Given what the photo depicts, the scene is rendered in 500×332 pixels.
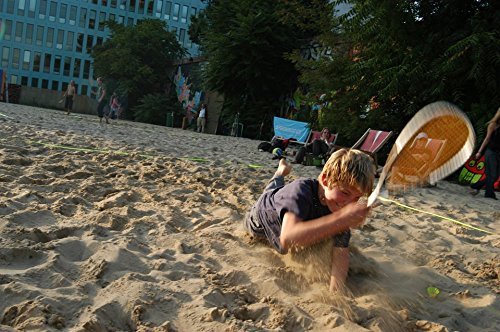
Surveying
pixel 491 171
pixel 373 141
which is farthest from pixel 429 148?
pixel 373 141

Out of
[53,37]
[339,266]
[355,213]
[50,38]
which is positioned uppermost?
[53,37]

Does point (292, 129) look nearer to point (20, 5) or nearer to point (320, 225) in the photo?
point (320, 225)

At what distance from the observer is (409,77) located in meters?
10.1

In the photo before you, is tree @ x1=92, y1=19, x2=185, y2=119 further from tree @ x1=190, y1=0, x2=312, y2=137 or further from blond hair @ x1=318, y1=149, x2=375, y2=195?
blond hair @ x1=318, y1=149, x2=375, y2=195

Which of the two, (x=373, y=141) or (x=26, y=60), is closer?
(x=373, y=141)

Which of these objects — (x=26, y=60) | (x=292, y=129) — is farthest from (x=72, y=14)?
(x=292, y=129)

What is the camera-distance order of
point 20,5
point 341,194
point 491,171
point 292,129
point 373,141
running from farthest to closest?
point 20,5, point 292,129, point 373,141, point 491,171, point 341,194

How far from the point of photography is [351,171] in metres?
2.40

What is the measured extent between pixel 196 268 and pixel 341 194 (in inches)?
36.2

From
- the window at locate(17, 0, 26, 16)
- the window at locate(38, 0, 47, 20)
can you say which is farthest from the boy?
the window at locate(17, 0, 26, 16)

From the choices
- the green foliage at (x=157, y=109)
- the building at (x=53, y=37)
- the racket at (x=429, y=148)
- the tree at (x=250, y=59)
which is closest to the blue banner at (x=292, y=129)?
the tree at (x=250, y=59)

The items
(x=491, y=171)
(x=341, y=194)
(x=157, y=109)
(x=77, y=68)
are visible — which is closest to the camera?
(x=341, y=194)

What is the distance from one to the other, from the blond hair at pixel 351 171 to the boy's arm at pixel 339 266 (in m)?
0.44

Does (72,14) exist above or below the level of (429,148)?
above
